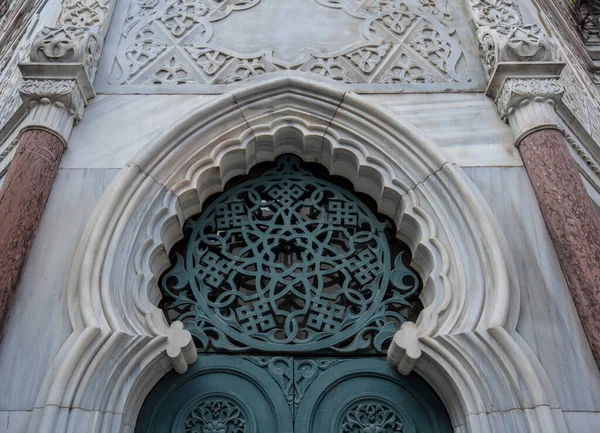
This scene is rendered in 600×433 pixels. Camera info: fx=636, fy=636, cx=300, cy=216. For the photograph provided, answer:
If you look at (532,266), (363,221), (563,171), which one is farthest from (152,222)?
(563,171)

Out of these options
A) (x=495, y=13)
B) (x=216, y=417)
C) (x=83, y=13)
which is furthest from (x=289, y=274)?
(x=495, y=13)

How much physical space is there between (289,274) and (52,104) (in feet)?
7.42

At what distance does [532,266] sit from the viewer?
4410 millimetres

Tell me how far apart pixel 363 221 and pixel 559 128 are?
1.67 meters

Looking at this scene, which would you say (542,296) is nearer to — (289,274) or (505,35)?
(289,274)

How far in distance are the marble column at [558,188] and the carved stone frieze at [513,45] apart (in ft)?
0.78

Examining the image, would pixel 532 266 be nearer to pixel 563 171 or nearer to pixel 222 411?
pixel 563 171

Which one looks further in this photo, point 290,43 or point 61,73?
point 290,43

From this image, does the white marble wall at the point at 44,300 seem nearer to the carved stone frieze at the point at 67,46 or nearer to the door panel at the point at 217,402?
the door panel at the point at 217,402

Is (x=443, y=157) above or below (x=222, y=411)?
above

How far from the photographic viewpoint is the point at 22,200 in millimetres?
4281

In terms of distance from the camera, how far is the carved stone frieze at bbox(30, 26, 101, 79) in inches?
203

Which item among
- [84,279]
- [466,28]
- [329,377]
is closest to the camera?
[84,279]

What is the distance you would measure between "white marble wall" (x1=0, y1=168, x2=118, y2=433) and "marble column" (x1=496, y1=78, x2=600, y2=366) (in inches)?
125
